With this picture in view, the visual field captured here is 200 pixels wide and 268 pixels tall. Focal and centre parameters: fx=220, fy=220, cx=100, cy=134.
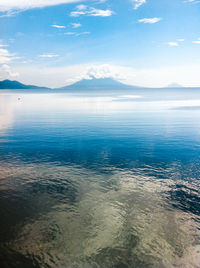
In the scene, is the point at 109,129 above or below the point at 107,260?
above

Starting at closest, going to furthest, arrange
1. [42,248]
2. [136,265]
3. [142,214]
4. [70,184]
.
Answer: [136,265]
[42,248]
[142,214]
[70,184]

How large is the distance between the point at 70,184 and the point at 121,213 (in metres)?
8.64

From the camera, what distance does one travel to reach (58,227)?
1933cm

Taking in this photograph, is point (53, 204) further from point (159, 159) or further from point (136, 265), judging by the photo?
point (159, 159)

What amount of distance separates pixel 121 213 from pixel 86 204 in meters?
3.91

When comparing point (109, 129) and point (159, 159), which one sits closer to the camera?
point (159, 159)

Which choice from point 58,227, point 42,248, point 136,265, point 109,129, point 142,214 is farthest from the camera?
point 109,129

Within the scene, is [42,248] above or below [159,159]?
below

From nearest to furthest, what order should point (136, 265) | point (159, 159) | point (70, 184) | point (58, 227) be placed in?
point (136, 265) → point (58, 227) → point (70, 184) → point (159, 159)

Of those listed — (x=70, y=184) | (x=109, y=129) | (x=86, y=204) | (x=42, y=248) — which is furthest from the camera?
(x=109, y=129)

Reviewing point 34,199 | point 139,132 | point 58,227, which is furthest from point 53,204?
point 139,132

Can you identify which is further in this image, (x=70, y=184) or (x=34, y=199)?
(x=70, y=184)

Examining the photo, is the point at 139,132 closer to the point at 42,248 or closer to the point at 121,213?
the point at 121,213

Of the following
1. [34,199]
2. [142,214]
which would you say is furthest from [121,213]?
[34,199]
